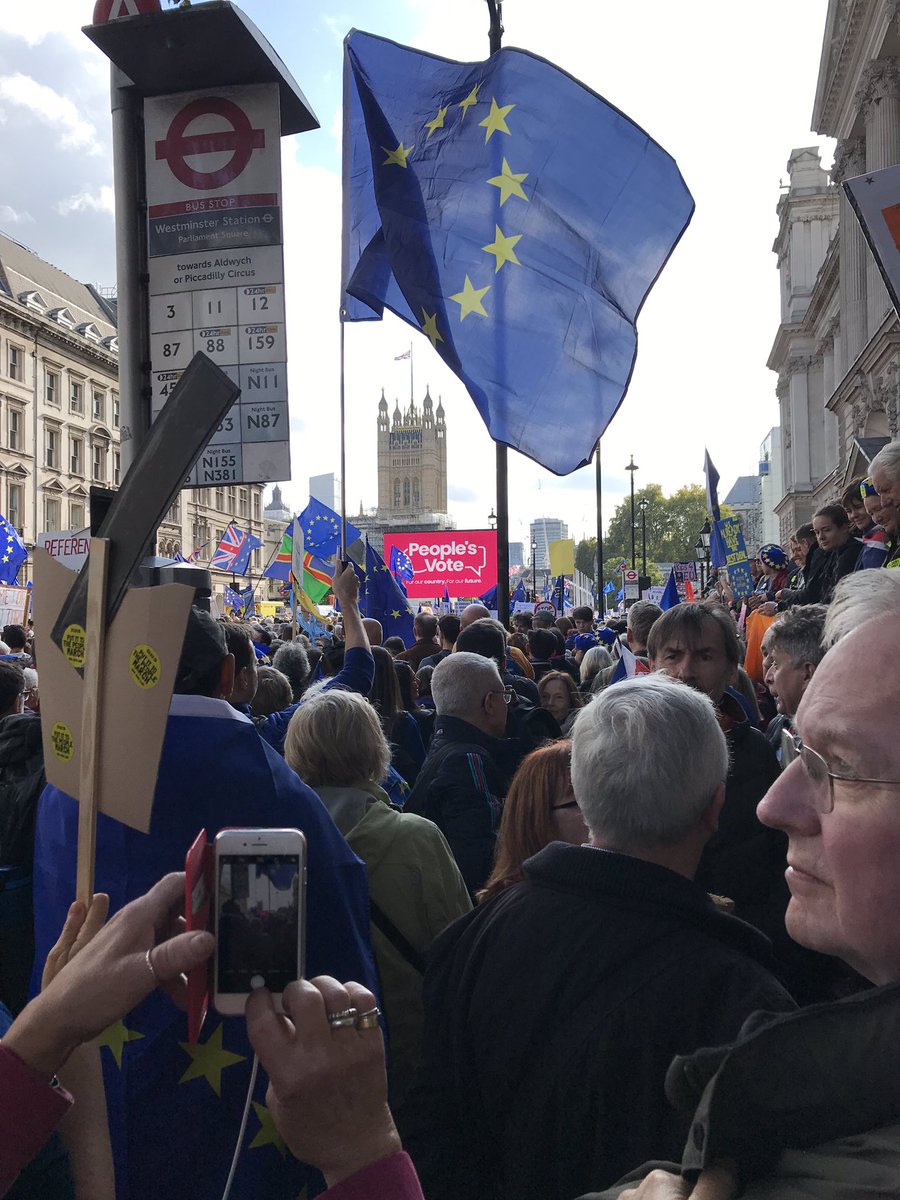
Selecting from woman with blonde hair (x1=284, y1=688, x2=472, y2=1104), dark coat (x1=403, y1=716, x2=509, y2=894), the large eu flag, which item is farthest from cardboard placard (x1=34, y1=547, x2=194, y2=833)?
the large eu flag

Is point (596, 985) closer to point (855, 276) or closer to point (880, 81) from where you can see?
point (880, 81)

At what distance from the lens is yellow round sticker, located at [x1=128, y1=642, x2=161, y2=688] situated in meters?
1.71

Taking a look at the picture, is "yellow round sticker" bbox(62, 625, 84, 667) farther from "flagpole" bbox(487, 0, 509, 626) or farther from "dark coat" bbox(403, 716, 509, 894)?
"flagpole" bbox(487, 0, 509, 626)

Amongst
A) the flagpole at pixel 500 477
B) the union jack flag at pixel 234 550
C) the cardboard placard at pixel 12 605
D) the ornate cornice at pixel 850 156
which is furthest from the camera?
the union jack flag at pixel 234 550

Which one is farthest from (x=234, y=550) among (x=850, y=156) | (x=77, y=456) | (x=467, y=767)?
(x=77, y=456)

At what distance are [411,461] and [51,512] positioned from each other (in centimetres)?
9887

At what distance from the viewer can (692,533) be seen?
101562 millimetres

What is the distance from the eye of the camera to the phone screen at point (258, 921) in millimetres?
1228

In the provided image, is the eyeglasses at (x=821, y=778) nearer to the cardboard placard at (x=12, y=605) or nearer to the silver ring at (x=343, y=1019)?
the silver ring at (x=343, y=1019)

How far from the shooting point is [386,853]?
3104mm

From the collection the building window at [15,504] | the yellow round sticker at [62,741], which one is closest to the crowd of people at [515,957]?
the yellow round sticker at [62,741]

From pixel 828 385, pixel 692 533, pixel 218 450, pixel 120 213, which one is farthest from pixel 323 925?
pixel 692 533

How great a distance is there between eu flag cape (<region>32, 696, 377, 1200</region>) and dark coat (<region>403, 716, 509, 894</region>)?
1.65m

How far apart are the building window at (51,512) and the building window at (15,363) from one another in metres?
6.42
